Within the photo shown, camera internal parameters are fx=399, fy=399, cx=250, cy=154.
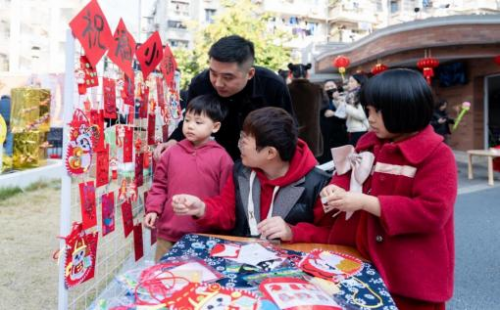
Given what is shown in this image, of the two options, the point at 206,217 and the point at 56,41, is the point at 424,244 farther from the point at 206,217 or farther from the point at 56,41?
the point at 56,41

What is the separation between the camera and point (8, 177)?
5434mm

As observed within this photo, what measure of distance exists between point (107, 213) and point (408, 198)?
1156 millimetres

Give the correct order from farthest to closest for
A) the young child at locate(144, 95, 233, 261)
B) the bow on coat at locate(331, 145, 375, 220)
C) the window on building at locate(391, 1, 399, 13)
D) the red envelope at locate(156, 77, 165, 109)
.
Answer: the window on building at locate(391, 1, 399, 13), the red envelope at locate(156, 77, 165, 109), the young child at locate(144, 95, 233, 261), the bow on coat at locate(331, 145, 375, 220)

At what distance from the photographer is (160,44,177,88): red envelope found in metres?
2.38

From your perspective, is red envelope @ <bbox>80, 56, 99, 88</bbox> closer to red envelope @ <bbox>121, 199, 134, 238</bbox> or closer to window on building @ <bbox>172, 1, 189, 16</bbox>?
red envelope @ <bbox>121, 199, 134, 238</bbox>

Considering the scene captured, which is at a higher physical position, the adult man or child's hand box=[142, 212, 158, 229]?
the adult man

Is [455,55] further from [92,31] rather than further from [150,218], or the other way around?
[92,31]

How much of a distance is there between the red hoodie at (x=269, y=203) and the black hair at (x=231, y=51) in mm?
543

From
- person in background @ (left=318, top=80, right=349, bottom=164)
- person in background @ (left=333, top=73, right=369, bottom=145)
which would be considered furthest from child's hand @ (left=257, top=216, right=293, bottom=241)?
person in background @ (left=318, top=80, right=349, bottom=164)

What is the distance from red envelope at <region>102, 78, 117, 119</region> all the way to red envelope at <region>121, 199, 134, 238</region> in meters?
0.45

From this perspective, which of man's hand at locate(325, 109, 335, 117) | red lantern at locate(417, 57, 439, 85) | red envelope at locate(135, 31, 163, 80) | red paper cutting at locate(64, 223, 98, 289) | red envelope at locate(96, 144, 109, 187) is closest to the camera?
red paper cutting at locate(64, 223, 98, 289)

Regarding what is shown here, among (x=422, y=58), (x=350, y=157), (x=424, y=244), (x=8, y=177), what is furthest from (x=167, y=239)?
(x=422, y=58)

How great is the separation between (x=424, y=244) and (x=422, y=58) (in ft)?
31.1

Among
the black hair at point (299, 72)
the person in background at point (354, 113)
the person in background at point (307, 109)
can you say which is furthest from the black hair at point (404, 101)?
the person in background at point (354, 113)
